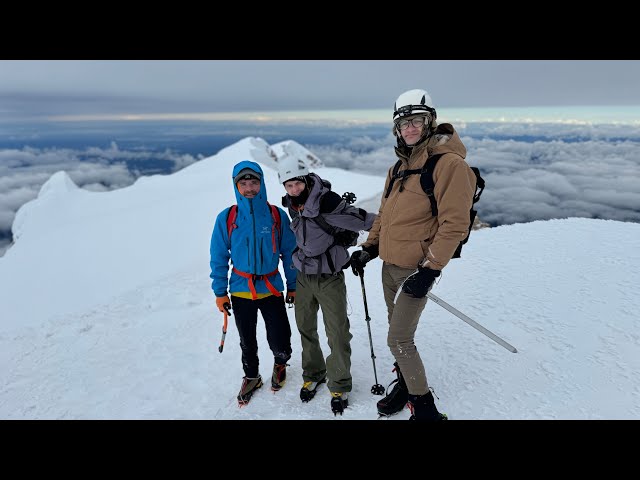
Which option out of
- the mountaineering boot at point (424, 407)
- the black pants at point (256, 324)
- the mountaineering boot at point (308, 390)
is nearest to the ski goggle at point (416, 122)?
the black pants at point (256, 324)

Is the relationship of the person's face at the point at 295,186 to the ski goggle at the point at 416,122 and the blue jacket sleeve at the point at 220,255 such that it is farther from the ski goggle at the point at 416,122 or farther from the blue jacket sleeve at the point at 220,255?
the ski goggle at the point at 416,122

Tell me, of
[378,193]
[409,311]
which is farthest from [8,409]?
[378,193]

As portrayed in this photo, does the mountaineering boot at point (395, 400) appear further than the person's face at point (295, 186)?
Yes

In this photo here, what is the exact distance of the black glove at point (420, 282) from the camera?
11.5ft

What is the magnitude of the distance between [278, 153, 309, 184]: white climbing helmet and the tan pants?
4.52ft

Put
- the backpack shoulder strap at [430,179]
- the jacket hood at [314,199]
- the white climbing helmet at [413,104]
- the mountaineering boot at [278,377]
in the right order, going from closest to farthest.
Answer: the backpack shoulder strap at [430,179] < the white climbing helmet at [413,104] < the jacket hood at [314,199] < the mountaineering boot at [278,377]

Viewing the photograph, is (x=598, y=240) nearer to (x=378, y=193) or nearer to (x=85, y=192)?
(x=378, y=193)

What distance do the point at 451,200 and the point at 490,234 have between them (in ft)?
25.2

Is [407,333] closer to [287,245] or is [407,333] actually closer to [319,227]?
[319,227]

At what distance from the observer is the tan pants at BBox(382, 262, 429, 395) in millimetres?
3748

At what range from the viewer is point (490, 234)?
10.1m

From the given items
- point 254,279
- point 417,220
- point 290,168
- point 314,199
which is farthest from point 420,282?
point 254,279

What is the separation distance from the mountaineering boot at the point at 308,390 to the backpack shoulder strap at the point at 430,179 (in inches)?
107

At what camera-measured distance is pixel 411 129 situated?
3.58m
